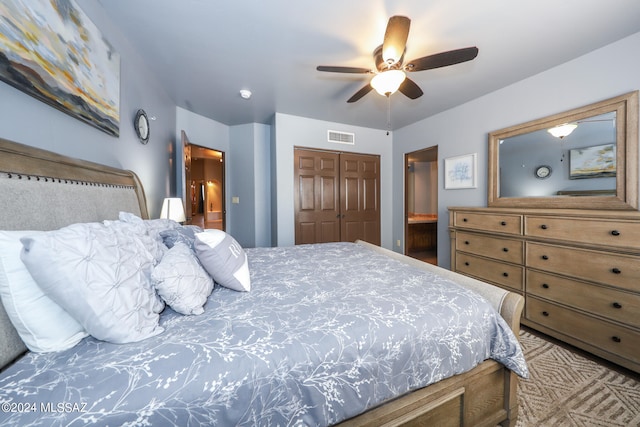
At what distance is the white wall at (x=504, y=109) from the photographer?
77.4 inches

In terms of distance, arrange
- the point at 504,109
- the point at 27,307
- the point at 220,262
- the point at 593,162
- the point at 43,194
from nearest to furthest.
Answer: the point at 27,307
the point at 43,194
the point at 220,262
the point at 593,162
the point at 504,109

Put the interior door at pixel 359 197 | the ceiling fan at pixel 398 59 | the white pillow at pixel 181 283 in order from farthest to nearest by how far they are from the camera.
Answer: the interior door at pixel 359 197
the ceiling fan at pixel 398 59
the white pillow at pixel 181 283

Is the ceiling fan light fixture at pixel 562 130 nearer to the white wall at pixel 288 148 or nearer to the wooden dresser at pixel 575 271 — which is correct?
the wooden dresser at pixel 575 271

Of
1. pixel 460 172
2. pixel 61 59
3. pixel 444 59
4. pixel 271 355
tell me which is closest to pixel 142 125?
pixel 61 59

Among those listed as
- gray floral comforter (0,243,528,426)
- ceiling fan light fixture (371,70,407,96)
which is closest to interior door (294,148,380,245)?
ceiling fan light fixture (371,70,407,96)

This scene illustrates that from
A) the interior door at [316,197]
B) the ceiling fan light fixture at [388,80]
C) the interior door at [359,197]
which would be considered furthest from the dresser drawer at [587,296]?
the interior door at [316,197]

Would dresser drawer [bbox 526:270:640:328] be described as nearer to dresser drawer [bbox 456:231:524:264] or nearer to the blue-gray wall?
dresser drawer [bbox 456:231:524:264]

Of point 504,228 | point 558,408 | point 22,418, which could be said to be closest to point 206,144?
point 22,418

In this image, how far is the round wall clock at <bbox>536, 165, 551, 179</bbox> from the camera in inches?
93.8

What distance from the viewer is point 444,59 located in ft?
5.62

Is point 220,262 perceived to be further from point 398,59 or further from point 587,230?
point 587,230

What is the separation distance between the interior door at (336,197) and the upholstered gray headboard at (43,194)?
2.62m

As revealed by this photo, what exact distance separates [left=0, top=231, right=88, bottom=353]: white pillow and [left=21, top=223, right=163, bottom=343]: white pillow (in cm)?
7

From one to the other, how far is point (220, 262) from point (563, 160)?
10.4 ft
